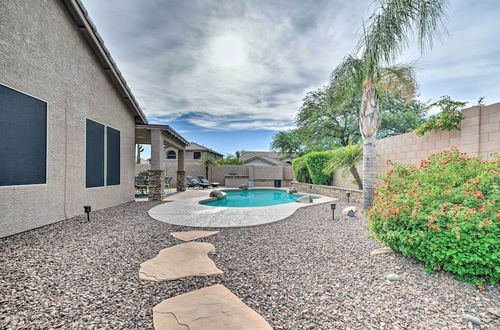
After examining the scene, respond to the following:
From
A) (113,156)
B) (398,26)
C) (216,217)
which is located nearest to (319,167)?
(398,26)

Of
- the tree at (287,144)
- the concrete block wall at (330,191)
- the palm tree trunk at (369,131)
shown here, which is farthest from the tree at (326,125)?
the palm tree trunk at (369,131)

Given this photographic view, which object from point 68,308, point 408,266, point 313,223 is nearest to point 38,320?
point 68,308

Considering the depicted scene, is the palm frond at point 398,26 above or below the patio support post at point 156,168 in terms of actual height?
above

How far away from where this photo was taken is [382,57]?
684 cm

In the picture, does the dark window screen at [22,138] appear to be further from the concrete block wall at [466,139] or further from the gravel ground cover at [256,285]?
the concrete block wall at [466,139]

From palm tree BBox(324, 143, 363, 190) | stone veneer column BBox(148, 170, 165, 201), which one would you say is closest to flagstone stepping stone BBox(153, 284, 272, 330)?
stone veneer column BBox(148, 170, 165, 201)

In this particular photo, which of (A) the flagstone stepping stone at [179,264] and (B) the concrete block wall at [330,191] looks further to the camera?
(B) the concrete block wall at [330,191]

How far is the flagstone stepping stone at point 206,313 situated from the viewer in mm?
2080

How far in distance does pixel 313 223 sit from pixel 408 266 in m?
3.10

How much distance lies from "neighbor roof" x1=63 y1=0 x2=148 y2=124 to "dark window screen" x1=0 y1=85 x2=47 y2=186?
298 centimetres

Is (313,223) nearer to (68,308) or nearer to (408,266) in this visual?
(408,266)

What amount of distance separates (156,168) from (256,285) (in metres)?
8.96

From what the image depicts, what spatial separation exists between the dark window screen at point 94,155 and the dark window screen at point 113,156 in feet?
1.35

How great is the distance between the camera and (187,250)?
4098 mm
